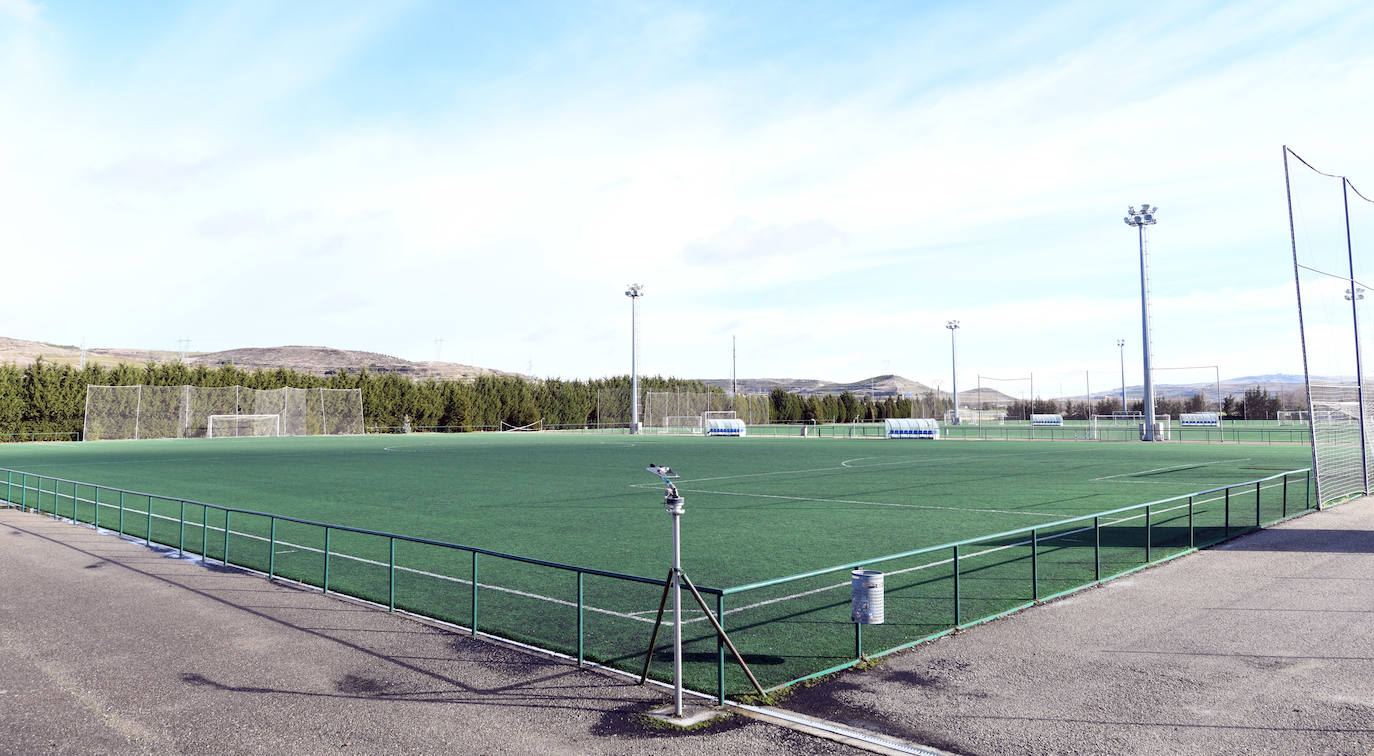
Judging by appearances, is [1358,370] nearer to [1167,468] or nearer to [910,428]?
[1167,468]

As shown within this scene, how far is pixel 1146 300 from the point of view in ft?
165

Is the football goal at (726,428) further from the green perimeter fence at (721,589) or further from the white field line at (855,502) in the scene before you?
the green perimeter fence at (721,589)

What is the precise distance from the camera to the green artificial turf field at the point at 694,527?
10484mm

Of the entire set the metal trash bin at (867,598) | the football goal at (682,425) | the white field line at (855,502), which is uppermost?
the football goal at (682,425)

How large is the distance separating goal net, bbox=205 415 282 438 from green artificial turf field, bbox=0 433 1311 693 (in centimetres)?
2715

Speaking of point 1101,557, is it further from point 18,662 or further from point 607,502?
point 18,662

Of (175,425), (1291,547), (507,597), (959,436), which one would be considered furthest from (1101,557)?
(175,425)

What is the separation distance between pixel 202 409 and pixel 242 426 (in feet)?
10.3

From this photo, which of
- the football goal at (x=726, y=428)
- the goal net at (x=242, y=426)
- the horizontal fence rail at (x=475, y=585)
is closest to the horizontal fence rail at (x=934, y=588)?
the horizontal fence rail at (x=475, y=585)

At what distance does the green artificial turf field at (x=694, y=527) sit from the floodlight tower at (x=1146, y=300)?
1152cm

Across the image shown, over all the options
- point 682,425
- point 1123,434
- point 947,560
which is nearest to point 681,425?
point 682,425

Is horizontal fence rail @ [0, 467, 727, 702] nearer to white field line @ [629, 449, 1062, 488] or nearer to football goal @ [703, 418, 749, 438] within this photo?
white field line @ [629, 449, 1062, 488]

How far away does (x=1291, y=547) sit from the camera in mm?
14797

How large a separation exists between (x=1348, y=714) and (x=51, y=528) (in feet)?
71.3
